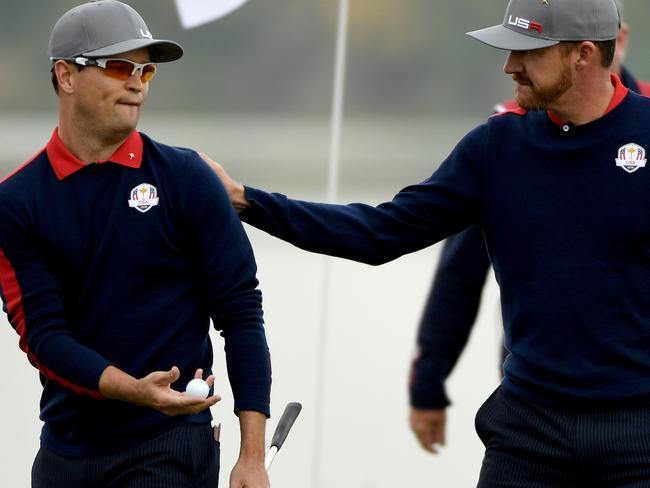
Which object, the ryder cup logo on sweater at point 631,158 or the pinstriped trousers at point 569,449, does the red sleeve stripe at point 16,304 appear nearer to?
the pinstriped trousers at point 569,449

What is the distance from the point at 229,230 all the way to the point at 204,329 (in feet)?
0.87

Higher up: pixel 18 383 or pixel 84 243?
pixel 84 243

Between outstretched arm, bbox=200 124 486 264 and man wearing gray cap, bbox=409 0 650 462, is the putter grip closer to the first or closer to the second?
outstretched arm, bbox=200 124 486 264

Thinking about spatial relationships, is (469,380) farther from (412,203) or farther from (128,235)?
(128,235)

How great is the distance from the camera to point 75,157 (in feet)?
11.9

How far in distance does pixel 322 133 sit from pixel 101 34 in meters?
13.3

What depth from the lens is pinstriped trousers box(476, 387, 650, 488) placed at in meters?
3.52

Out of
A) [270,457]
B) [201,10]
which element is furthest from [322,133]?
[270,457]

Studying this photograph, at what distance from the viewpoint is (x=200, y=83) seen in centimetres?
1511

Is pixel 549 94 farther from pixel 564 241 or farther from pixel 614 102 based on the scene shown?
pixel 564 241

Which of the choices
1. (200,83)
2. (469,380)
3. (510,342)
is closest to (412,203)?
(510,342)

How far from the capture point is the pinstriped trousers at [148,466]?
11.6 ft

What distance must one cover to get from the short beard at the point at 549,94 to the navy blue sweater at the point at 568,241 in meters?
0.05

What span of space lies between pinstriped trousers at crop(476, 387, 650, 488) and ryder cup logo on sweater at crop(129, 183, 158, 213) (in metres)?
0.97
